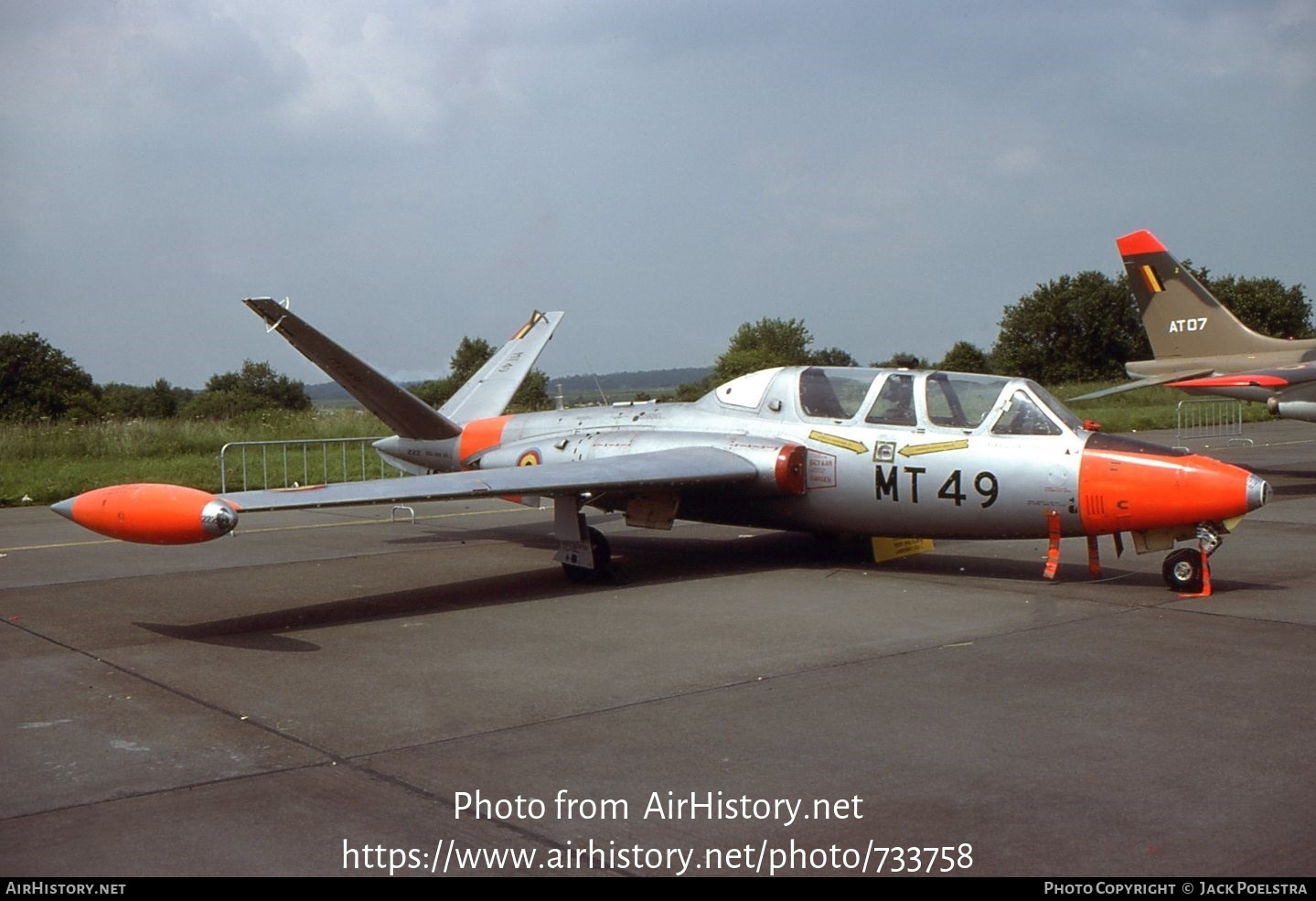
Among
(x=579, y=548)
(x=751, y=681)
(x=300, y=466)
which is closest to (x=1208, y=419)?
(x=300, y=466)

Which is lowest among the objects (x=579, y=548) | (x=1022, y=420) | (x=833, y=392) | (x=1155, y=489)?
(x=579, y=548)

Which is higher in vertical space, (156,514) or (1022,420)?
(1022,420)

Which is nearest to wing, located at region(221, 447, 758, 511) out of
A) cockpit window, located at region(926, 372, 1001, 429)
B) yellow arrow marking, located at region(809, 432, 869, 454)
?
yellow arrow marking, located at region(809, 432, 869, 454)

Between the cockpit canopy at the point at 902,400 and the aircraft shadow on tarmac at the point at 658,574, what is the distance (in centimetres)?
147

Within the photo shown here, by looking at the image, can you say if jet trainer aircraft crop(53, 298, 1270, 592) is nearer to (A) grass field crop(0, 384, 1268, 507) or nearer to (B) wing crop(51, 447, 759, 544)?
(B) wing crop(51, 447, 759, 544)

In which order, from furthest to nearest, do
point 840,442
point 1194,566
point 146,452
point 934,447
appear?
1. point 146,452
2. point 840,442
3. point 934,447
4. point 1194,566

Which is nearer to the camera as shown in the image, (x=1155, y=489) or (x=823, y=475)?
(x=1155, y=489)

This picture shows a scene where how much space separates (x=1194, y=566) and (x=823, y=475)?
326 centimetres

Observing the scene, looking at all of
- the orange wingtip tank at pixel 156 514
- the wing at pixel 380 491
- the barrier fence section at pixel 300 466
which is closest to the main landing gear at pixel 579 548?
the wing at pixel 380 491

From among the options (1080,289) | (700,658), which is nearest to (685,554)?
(700,658)

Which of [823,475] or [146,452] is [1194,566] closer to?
[823,475]

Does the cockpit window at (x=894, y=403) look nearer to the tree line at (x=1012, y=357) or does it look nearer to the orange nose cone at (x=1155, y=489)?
the orange nose cone at (x=1155, y=489)

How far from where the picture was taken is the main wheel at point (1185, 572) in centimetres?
980

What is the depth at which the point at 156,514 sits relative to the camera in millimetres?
7727
